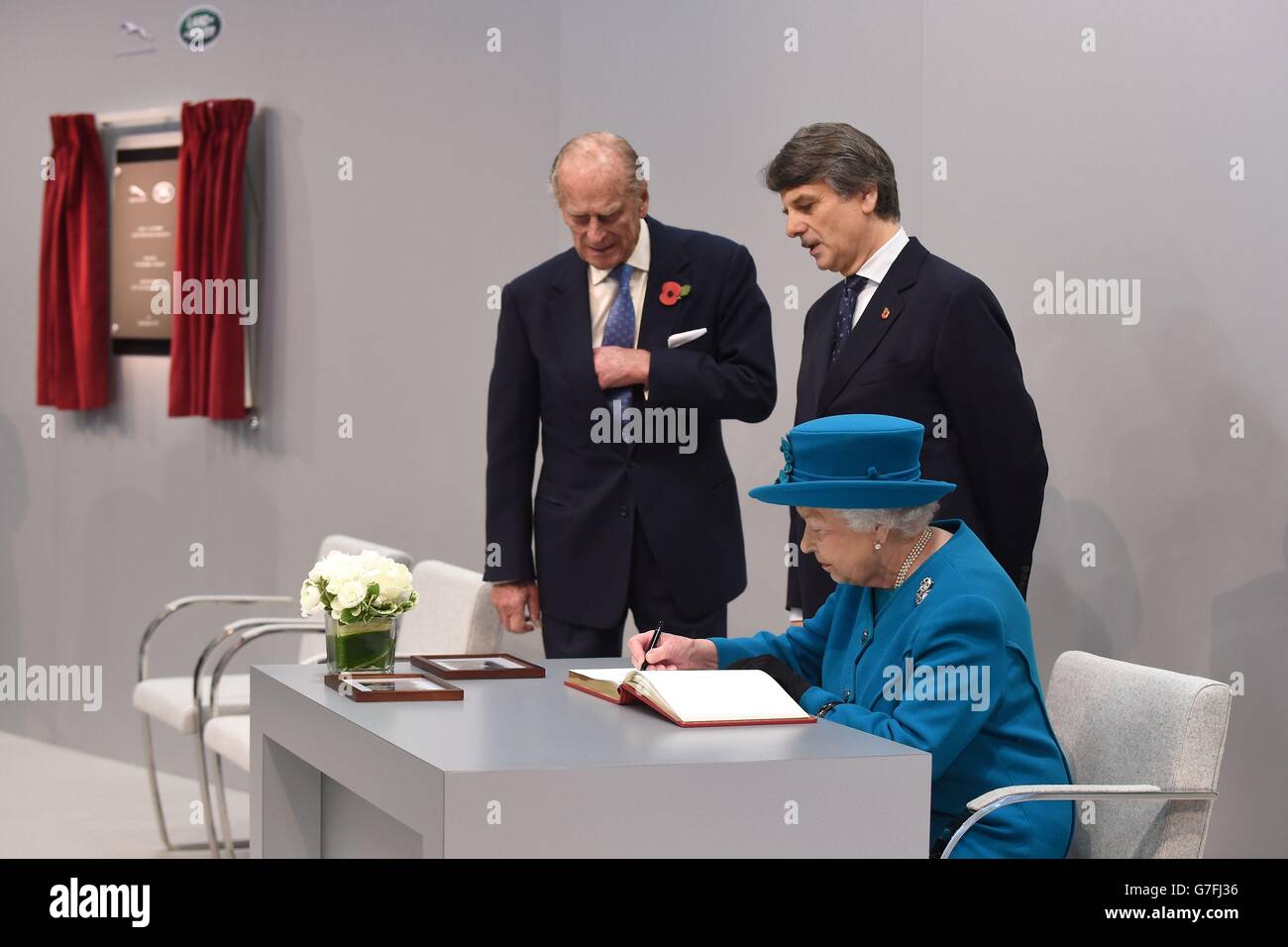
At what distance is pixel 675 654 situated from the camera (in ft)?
9.19

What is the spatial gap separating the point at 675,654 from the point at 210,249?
3.68m

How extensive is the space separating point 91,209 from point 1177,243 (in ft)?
13.7

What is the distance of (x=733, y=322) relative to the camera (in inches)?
145

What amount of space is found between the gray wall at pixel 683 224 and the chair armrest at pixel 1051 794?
136 centimetres

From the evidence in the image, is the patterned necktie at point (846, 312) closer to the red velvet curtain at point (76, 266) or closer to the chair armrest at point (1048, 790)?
the chair armrest at point (1048, 790)

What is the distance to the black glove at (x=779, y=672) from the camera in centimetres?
252

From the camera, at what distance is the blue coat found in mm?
2328

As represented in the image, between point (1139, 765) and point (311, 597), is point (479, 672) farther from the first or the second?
point (1139, 765)

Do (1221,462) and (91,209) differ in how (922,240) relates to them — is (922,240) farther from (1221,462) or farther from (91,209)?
(91,209)

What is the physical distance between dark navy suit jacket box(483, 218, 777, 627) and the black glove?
918 millimetres

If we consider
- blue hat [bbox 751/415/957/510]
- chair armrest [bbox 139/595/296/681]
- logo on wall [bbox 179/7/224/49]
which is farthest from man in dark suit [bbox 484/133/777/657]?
logo on wall [bbox 179/7/224/49]

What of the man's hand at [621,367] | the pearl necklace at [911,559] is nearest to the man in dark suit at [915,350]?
the man's hand at [621,367]

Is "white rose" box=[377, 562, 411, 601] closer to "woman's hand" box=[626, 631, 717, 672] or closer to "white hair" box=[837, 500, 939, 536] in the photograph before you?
"woman's hand" box=[626, 631, 717, 672]
